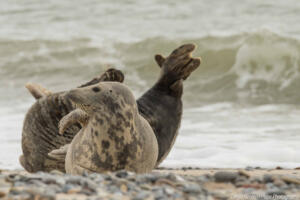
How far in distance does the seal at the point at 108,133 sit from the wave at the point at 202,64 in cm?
691

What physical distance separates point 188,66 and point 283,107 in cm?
550

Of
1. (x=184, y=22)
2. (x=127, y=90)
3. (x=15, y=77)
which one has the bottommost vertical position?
(x=127, y=90)

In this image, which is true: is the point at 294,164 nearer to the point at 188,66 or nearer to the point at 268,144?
the point at 268,144

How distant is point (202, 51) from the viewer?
13.6 m

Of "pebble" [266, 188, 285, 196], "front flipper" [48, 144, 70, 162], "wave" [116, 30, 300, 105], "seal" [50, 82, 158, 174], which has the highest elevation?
"wave" [116, 30, 300, 105]

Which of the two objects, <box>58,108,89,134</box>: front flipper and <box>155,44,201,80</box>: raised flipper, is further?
<box>155,44,201,80</box>: raised flipper

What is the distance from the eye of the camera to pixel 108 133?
4.00m

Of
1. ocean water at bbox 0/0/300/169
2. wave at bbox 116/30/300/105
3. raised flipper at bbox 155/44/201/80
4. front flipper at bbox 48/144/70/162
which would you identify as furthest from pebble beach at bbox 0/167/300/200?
wave at bbox 116/30/300/105

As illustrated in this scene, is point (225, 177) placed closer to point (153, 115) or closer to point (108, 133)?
point (108, 133)

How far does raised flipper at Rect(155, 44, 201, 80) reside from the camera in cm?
517

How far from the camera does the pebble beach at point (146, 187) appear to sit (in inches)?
125

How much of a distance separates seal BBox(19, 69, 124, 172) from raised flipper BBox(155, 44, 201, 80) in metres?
0.49

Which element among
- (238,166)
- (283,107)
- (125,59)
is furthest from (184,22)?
(238,166)

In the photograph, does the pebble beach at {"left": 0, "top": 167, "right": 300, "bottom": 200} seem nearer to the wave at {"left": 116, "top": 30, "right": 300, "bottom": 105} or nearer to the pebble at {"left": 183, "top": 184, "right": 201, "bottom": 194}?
the pebble at {"left": 183, "top": 184, "right": 201, "bottom": 194}
